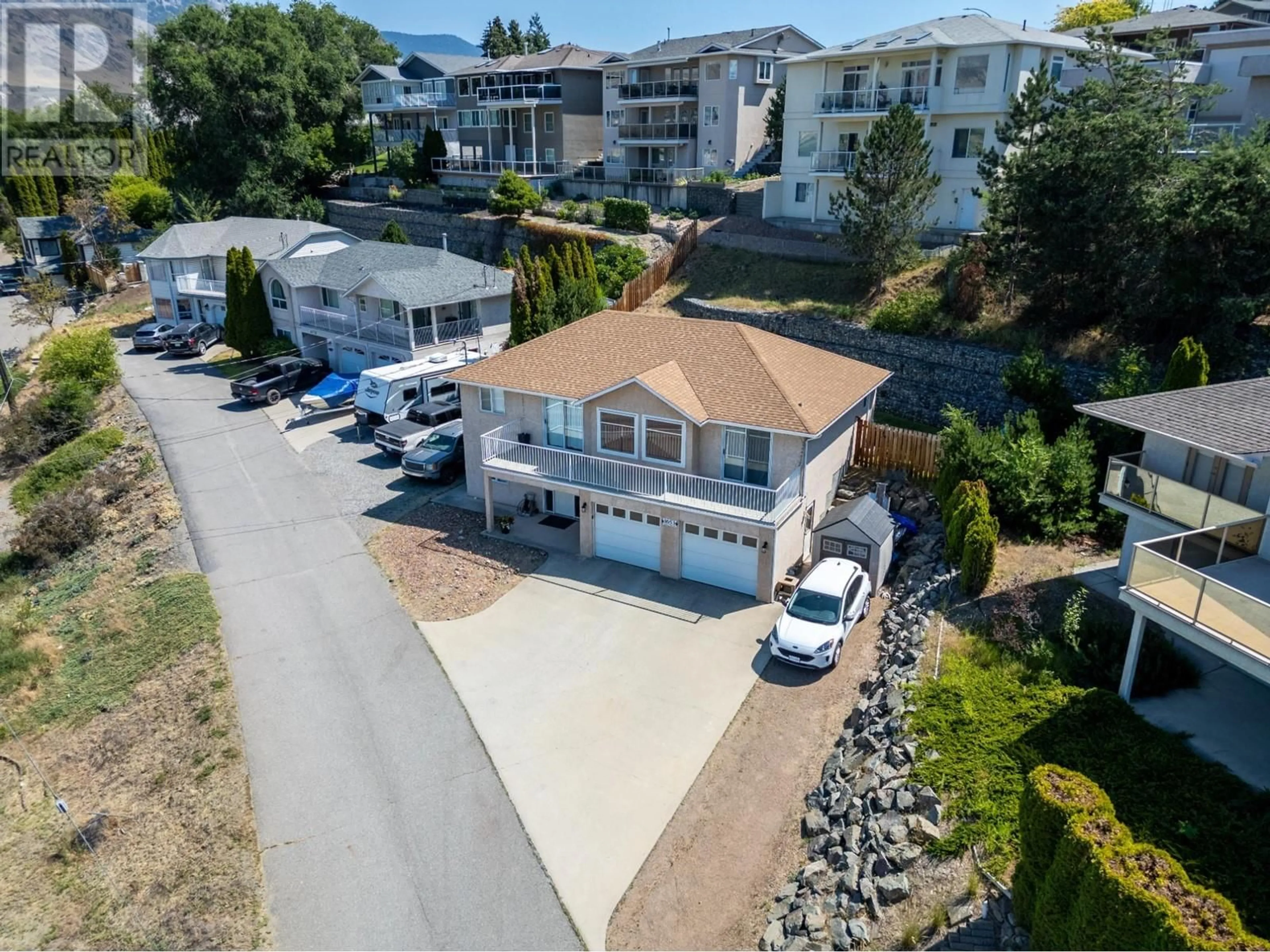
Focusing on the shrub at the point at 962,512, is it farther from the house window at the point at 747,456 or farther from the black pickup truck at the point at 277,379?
the black pickup truck at the point at 277,379

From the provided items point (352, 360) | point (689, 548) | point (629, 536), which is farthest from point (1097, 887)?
point (352, 360)

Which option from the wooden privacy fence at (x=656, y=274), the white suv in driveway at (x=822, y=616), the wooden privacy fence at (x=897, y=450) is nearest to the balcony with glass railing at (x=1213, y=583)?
the white suv in driveway at (x=822, y=616)

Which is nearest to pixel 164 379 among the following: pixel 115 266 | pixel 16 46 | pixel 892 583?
pixel 115 266

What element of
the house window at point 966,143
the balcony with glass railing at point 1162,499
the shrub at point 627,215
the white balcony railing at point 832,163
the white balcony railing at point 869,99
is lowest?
→ the balcony with glass railing at point 1162,499

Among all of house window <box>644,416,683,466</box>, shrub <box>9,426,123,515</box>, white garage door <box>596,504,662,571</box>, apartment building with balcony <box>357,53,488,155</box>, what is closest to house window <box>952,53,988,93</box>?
house window <box>644,416,683,466</box>

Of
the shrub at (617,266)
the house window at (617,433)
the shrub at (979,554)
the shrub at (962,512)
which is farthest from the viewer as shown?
the shrub at (617,266)

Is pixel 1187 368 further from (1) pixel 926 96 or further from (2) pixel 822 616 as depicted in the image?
(1) pixel 926 96
